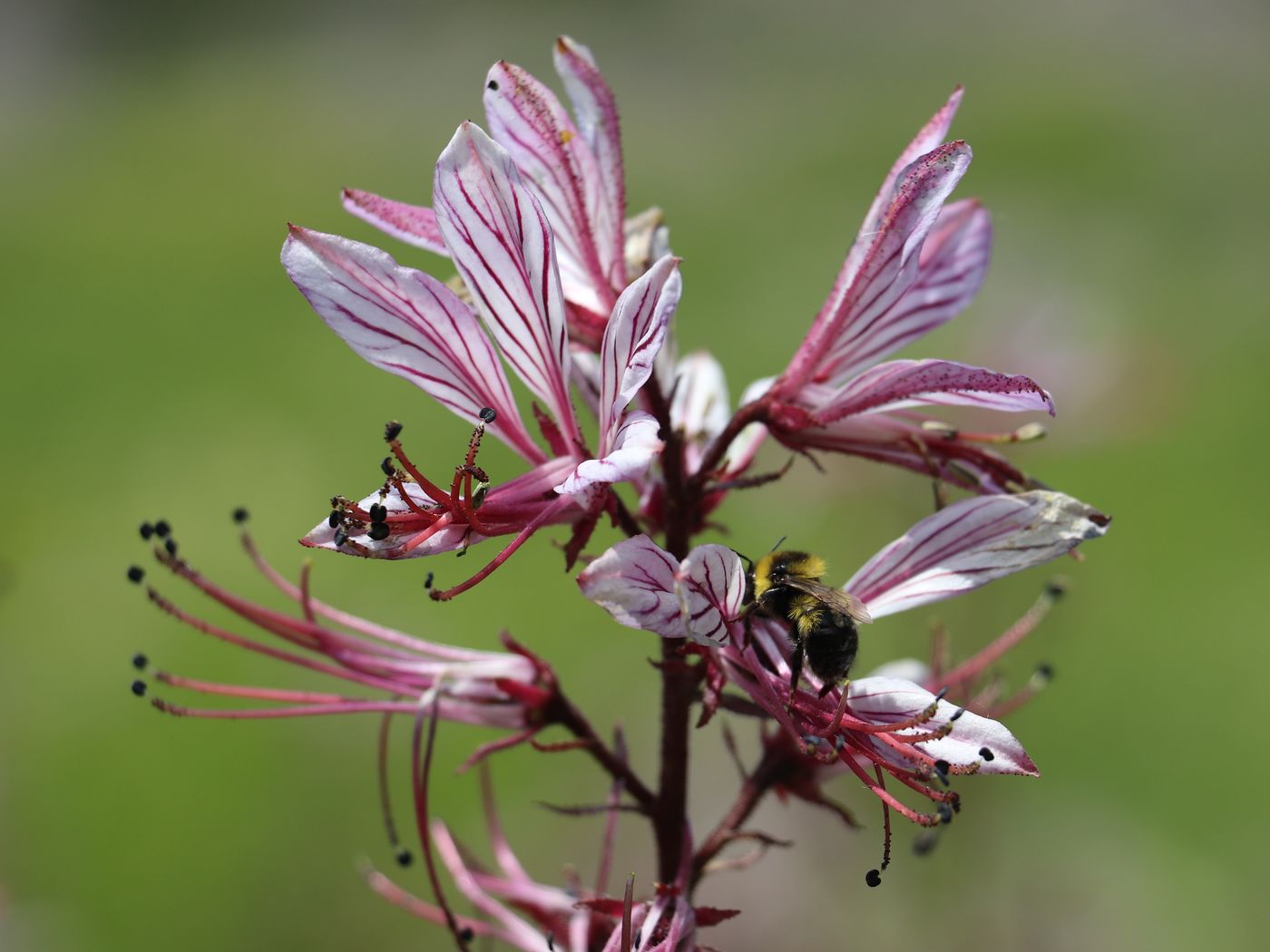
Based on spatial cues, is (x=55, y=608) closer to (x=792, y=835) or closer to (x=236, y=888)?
(x=236, y=888)

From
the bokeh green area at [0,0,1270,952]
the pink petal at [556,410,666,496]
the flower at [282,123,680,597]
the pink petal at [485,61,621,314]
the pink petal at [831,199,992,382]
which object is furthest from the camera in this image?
the bokeh green area at [0,0,1270,952]

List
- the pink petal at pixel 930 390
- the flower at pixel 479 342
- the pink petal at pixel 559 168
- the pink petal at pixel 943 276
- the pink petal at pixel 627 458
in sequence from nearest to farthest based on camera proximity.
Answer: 1. the pink petal at pixel 627 458
2. the flower at pixel 479 342
3. the pink petal at pixel 930 390
4. the pink petal at pixel 559 168
5. the pink petal at pixel 943 276

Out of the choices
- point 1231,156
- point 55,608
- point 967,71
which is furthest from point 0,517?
point 967,71

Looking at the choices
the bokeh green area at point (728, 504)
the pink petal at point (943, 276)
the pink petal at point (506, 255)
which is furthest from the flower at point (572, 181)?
the bokeh green area at point (728, 504)

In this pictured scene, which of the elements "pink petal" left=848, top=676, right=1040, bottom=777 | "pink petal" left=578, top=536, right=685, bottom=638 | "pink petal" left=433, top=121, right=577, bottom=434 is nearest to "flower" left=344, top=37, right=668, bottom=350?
"pink petal" left=433, top=121, right=577, bottom=434

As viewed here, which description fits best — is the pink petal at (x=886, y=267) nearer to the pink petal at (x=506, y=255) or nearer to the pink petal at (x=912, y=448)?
the pink petal at (x=912, y=448)

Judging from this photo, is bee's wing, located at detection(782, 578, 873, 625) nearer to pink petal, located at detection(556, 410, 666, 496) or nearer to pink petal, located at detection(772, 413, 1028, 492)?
pink petal, located at detection(772, 413, 1028, 492)
